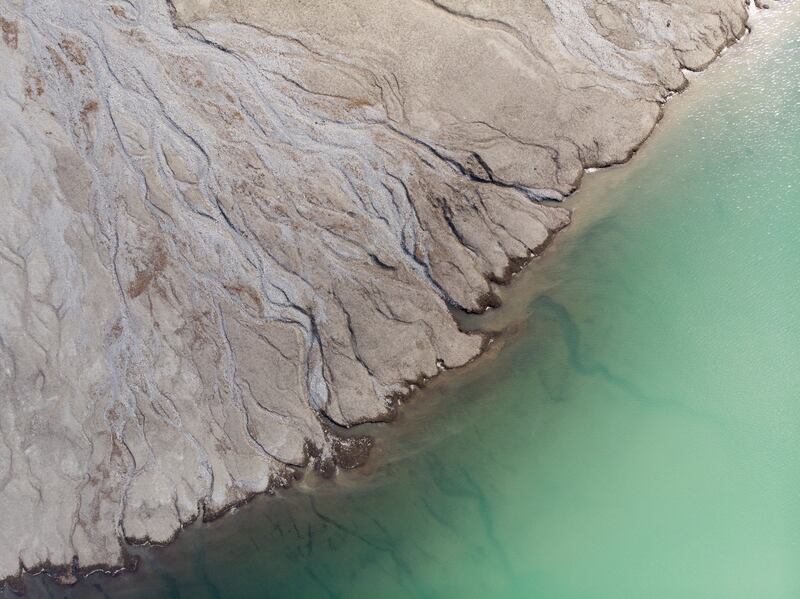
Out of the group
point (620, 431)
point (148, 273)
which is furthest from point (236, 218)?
point (620, 431)

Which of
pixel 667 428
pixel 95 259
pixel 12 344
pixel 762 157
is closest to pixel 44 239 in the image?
pixel 95 259

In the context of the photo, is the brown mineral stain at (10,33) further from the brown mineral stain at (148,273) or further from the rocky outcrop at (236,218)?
the brown mineral stain at (148,273)

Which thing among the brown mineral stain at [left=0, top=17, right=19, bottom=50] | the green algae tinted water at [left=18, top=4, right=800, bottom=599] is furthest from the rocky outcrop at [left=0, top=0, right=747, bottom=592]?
the green algae tinted water at [left=18, top=4, right=800, bottom=599]

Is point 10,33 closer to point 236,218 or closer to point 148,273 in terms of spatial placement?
point 148,273

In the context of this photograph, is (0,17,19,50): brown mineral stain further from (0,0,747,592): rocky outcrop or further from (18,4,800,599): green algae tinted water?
(18,4,800,599): green algae tinted water

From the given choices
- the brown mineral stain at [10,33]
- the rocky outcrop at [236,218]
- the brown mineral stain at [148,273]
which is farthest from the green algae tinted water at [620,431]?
the brown mineral stain at [10,33]

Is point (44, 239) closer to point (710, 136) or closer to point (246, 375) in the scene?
point (246, 375)
